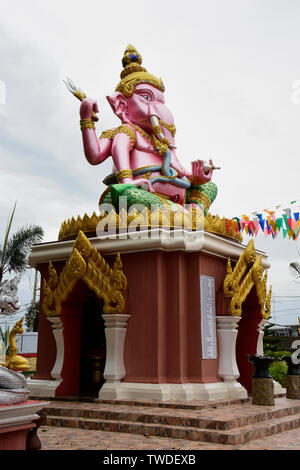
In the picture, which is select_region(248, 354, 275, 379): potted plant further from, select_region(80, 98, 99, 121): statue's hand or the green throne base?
select_region(80, 98, 99, 121): statue's hand

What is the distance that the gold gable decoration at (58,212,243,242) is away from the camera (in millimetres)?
8492

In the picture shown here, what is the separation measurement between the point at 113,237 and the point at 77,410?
9.49 ft

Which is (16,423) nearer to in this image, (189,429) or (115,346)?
(189,429)

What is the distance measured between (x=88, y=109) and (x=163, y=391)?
582cm

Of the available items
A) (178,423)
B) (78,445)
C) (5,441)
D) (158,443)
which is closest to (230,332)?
(178,423)

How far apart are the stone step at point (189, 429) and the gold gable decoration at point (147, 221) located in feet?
10.7

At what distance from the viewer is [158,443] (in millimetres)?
5875

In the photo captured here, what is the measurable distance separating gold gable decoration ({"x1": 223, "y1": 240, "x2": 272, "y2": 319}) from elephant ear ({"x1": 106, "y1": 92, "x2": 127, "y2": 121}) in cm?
413

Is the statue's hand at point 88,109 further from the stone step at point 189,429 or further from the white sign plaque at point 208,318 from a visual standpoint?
the stone step at point 189,429

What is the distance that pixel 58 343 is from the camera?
28.8ft

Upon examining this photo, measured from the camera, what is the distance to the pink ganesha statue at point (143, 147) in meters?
10.0

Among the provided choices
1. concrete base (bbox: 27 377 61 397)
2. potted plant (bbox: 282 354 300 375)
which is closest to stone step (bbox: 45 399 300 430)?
concrete base (bbox: 27 377 61 397)

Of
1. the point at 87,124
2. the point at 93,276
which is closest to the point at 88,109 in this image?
the point at 87,124
